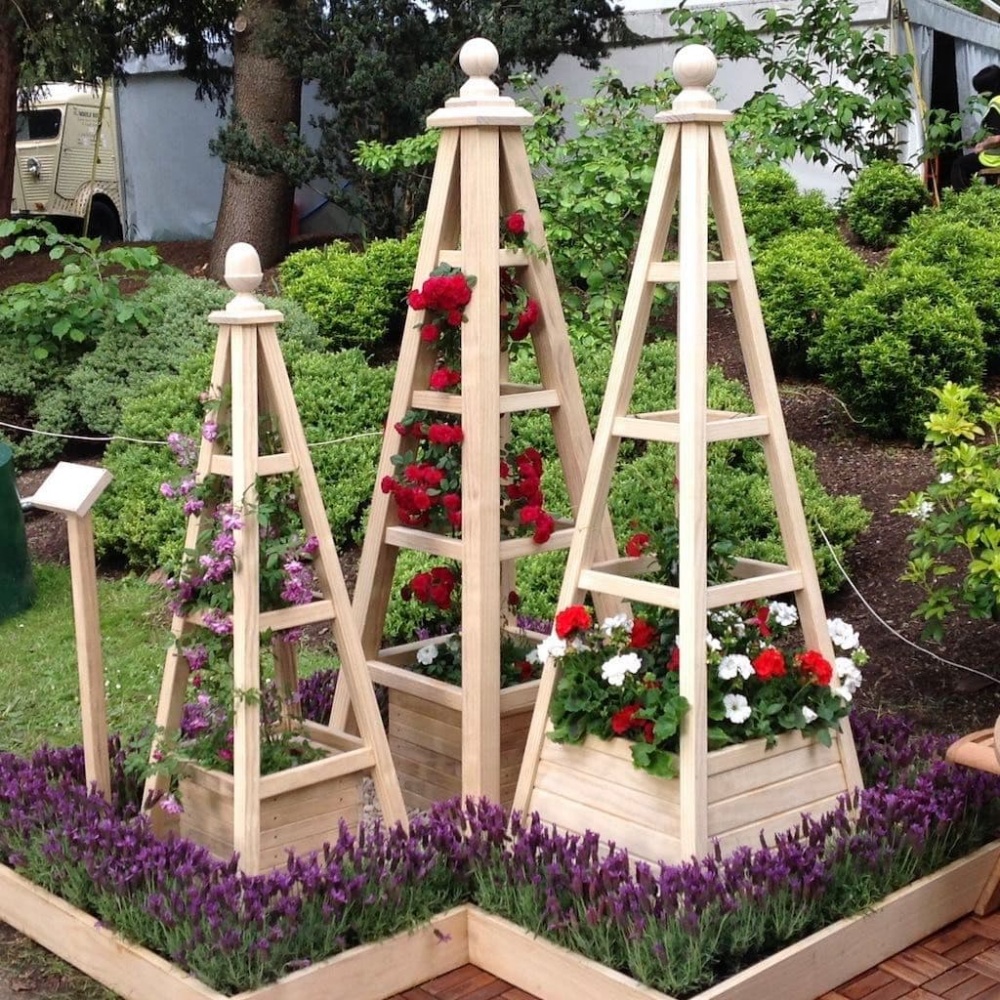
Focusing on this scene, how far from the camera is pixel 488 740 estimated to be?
376 cm

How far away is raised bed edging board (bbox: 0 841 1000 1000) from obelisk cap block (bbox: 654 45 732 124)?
6.39 ft

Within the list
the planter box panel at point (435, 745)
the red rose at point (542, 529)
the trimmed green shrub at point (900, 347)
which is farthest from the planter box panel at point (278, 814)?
the trimmed green shrub at point (900, 347)

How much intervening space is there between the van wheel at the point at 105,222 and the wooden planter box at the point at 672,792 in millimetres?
13625

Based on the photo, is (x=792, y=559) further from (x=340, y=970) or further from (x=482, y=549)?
(x=340, y=970)

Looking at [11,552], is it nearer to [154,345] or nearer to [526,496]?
[154,345]

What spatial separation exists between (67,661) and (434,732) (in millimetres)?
2424

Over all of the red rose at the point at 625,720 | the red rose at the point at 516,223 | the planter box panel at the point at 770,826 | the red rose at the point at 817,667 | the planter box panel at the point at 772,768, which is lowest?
the planter box panel at the point at 770,826

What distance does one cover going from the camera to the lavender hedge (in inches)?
121

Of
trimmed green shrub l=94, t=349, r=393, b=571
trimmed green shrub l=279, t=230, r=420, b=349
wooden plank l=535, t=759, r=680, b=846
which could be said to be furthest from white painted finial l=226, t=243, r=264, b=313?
trimmed green shrub l=279, t=230, r=420, b=349

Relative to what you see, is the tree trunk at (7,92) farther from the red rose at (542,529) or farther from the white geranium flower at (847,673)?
the white geranium flower at (847,673)

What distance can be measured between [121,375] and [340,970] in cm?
587

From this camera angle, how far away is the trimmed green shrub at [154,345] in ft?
26.8

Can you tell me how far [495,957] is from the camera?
338 cm

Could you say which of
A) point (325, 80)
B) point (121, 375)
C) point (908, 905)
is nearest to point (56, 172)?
point (325, 80)
